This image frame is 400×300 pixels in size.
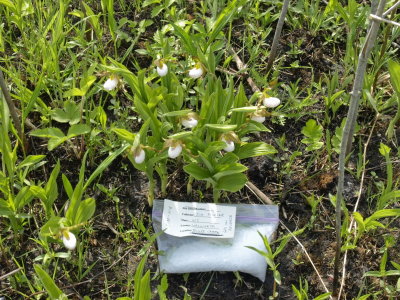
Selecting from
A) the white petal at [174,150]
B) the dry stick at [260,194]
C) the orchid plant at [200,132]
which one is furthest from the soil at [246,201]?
the white petal at [174,150]

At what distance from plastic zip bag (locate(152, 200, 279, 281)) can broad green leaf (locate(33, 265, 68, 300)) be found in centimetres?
35

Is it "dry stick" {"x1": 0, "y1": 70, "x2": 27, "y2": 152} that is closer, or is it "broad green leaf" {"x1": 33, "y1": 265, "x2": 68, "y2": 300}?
"broad green leaf" {"x1": 33, "y1": 265, "x2": 68, "y2": 300}

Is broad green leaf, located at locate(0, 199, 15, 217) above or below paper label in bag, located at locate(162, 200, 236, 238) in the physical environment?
above

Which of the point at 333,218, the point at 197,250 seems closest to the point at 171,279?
the point at 197,250

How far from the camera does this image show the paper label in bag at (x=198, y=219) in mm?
1525

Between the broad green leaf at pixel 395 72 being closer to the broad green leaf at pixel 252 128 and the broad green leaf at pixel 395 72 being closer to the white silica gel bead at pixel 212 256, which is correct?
the broad green leaf at pixel 252 128

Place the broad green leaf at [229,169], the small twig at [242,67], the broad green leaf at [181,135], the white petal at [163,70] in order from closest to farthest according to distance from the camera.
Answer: the broad green leaf at [181,135] → the broad green leaf at [229,169] → the white petal at [163,70] → the small twig at [242,67]

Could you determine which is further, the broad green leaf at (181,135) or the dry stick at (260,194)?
the dry stick at (260,194)

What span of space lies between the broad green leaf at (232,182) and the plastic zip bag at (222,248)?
143mm

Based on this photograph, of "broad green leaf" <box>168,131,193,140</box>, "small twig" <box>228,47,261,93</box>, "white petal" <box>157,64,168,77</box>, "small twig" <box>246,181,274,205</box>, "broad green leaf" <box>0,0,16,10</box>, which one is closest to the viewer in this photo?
"broad green leaf" <box>168,131,193,140</box>

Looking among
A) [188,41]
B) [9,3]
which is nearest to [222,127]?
[188,41]

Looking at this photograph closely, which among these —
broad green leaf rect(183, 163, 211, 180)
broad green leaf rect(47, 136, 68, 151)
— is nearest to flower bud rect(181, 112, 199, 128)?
broad green leaf rect(183, 163, 211, 180)

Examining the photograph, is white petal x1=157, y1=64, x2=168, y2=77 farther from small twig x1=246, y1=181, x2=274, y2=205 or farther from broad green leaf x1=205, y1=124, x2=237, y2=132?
small twig x1=246, y1=181, x2=274, y2=205

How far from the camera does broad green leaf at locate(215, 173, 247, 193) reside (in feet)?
4.88
